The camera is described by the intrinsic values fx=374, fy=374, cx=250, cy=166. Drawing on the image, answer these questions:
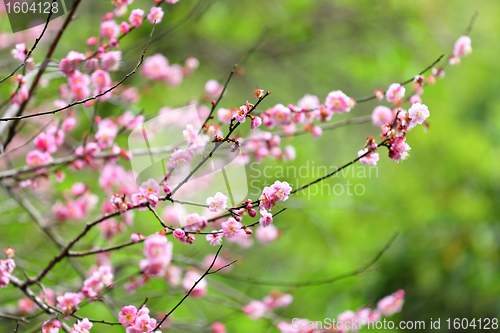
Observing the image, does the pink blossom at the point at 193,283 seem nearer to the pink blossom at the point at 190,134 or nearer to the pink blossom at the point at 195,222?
the pink blossom at the point at 195,222

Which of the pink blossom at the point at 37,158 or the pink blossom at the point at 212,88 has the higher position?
the pink blossom at the point at 212,88

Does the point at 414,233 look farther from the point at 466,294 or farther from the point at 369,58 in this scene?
the point at 369,58

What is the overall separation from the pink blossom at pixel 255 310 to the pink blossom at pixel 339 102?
1.33 metres

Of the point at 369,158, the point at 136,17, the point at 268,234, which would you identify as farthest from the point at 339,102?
the point at 268,234

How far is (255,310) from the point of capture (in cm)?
235

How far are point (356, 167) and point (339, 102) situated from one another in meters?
2.14

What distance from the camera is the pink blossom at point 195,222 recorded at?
139 cm

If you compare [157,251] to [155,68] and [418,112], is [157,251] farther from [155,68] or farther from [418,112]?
[155,68]

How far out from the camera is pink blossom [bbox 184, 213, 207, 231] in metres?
1.39

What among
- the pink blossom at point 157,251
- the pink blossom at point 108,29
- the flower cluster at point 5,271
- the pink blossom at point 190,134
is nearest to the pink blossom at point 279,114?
the pink blossom at point 190,134

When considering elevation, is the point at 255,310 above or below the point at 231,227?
below

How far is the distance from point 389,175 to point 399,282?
123 centimetres

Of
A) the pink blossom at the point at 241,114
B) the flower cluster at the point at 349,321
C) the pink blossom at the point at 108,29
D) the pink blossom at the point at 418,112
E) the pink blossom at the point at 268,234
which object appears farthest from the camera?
the pink blossom at the point at 268,234

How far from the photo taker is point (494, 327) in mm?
2779
